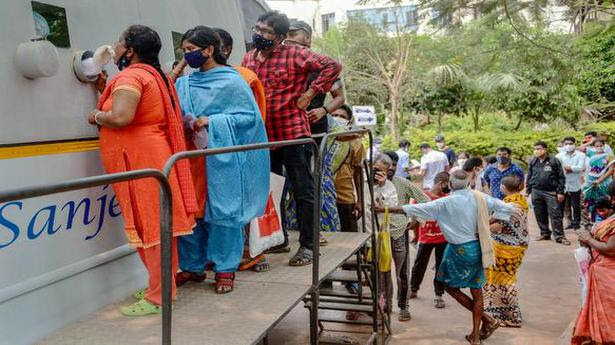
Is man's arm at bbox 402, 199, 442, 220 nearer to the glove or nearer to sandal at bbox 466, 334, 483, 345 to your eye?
sandal at bbox 466, 334, 483, 345

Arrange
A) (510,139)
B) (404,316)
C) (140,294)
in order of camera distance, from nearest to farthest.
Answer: (140,294) < (404,316) < (510,139)

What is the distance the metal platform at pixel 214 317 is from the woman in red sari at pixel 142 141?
0.51 ft

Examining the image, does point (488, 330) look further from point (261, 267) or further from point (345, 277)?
point (261, 267)

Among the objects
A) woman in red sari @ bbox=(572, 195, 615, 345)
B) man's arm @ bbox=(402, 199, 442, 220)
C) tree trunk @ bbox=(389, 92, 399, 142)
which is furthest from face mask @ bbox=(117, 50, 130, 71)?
tree trunk @ bbox=(389, 92, 399, 142)

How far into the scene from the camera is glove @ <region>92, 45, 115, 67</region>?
2.84 meters

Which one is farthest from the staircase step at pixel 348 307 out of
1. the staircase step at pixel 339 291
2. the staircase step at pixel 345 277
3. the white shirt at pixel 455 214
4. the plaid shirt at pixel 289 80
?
the plaid shirt at pixel 289 80

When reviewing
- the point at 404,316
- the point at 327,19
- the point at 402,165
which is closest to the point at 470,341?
the point at 404,316

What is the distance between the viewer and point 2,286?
2.35 m

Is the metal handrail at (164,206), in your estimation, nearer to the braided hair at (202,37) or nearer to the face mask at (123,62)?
the face mask at (123,62)

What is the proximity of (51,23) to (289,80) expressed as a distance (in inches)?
59.6

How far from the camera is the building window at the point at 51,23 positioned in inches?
104

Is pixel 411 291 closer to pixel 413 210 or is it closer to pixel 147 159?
pixel 413 210

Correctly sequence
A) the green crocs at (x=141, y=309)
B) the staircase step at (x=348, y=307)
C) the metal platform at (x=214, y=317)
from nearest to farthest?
the metal platform at (x=214, y=317)
the green crocs at (x=141, y=309)
the staircase step at (x=348, y=307)

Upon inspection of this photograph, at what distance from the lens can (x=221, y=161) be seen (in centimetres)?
309
